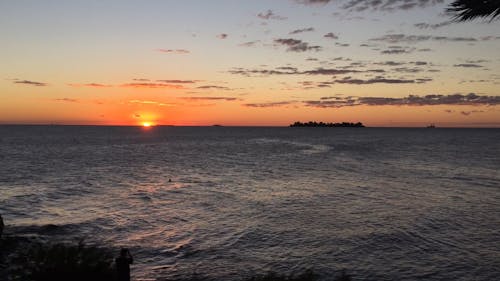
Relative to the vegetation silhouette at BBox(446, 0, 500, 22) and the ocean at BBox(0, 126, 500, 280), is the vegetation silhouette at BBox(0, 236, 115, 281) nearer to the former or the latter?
the ocean at BBox(0, 126, 500, 280)

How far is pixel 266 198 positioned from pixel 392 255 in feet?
56.7

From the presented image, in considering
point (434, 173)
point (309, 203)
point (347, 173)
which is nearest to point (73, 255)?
point (309, 203)

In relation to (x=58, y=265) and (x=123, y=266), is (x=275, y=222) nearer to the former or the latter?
(x=58, y=265)

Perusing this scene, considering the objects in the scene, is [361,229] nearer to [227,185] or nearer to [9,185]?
[227,185]

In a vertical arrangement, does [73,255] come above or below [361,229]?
above

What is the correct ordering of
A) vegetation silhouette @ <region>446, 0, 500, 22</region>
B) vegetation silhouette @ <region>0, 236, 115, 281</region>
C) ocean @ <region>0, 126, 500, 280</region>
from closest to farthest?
vegetation silhouette @ <region>446, 0, 500, 22</region>
vegetation silhouette @ <region>0, 236, 115, 281</region>
ocean @ <region>0, 126, 500, 280</region>

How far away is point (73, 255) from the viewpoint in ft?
47.3

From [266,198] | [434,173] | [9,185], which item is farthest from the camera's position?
[434,173]

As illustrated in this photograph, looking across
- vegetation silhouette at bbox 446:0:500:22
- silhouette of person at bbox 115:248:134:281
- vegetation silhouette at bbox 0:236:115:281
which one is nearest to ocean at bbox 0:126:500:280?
vegetation silhouette at bbox 0:236:115:281

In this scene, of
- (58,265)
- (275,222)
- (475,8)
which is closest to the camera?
(475,8)

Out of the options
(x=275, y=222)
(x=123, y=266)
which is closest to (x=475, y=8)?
(x=123, y=266)

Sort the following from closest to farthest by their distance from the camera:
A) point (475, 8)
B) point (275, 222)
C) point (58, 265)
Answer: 1. point (475, 8)
2. point (58, 265)
3. point (275, 222)

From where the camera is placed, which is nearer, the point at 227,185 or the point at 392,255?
the point at 392,255

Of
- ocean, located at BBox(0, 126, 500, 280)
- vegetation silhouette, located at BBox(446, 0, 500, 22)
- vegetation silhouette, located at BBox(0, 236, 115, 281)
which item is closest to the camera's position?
vegetation silhouette, located at BBox(446, 0, 500, 22)
